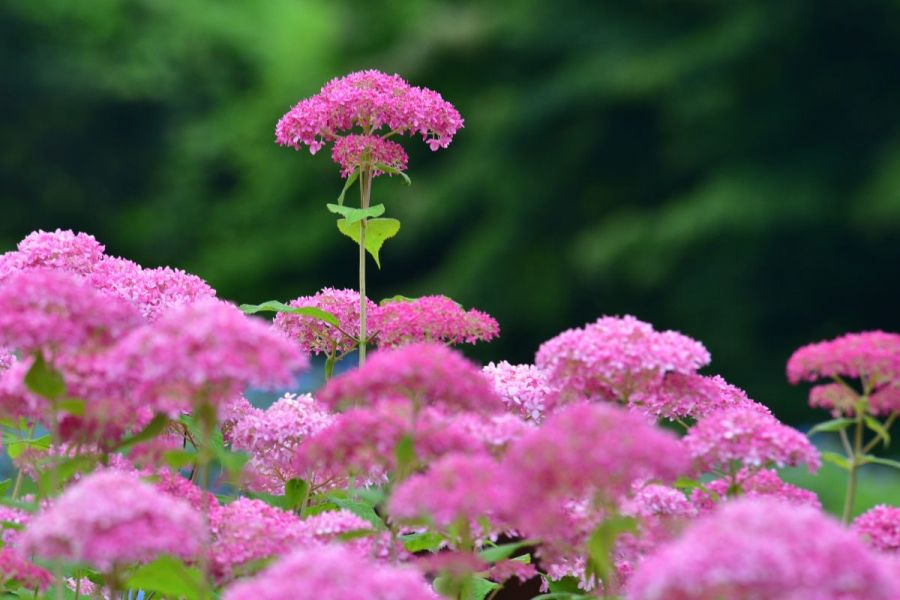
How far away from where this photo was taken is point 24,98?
32750 mm

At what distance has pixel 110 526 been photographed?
199cm

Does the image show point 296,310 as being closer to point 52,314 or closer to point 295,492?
point 295,492

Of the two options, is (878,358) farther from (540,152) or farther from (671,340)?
(540,152)

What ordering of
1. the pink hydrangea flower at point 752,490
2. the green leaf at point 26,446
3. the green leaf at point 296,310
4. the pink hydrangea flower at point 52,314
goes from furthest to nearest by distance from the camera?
the green leaf at point 296,310
the green leaf at point 26,446
the pink hydrangea flower at point 752,490
the pink hydrangea flower at point 52,314

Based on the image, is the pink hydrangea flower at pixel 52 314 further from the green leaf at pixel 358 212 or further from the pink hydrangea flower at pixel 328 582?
the green leaf at pixel 358 212

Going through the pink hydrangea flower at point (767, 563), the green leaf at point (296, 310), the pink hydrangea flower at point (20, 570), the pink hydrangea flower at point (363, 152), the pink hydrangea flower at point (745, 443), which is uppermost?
the pink hydrangea flower at point (363, 152)

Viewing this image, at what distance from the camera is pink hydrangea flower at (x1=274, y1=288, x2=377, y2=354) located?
352 cm

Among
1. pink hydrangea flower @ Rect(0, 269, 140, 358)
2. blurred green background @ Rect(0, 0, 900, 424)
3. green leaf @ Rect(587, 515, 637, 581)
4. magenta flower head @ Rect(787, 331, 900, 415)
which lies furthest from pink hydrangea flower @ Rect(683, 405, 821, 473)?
blurred green background @ Rect(0, 0, 900, 424)

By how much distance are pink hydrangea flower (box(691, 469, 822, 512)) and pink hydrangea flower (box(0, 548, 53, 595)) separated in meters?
1.17

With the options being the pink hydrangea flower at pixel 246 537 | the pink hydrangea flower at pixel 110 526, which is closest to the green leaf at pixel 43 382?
the pink hydrangea flower at pixel 110 526

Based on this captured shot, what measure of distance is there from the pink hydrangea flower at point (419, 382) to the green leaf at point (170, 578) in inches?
13.4

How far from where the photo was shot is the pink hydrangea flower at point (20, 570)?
2445 mm

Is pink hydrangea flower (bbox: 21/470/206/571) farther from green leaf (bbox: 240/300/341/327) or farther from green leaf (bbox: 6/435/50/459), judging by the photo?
green leaf (bbox: 240/300/341/327)

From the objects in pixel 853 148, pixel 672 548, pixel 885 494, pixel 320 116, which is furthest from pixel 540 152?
pixel 672 548
